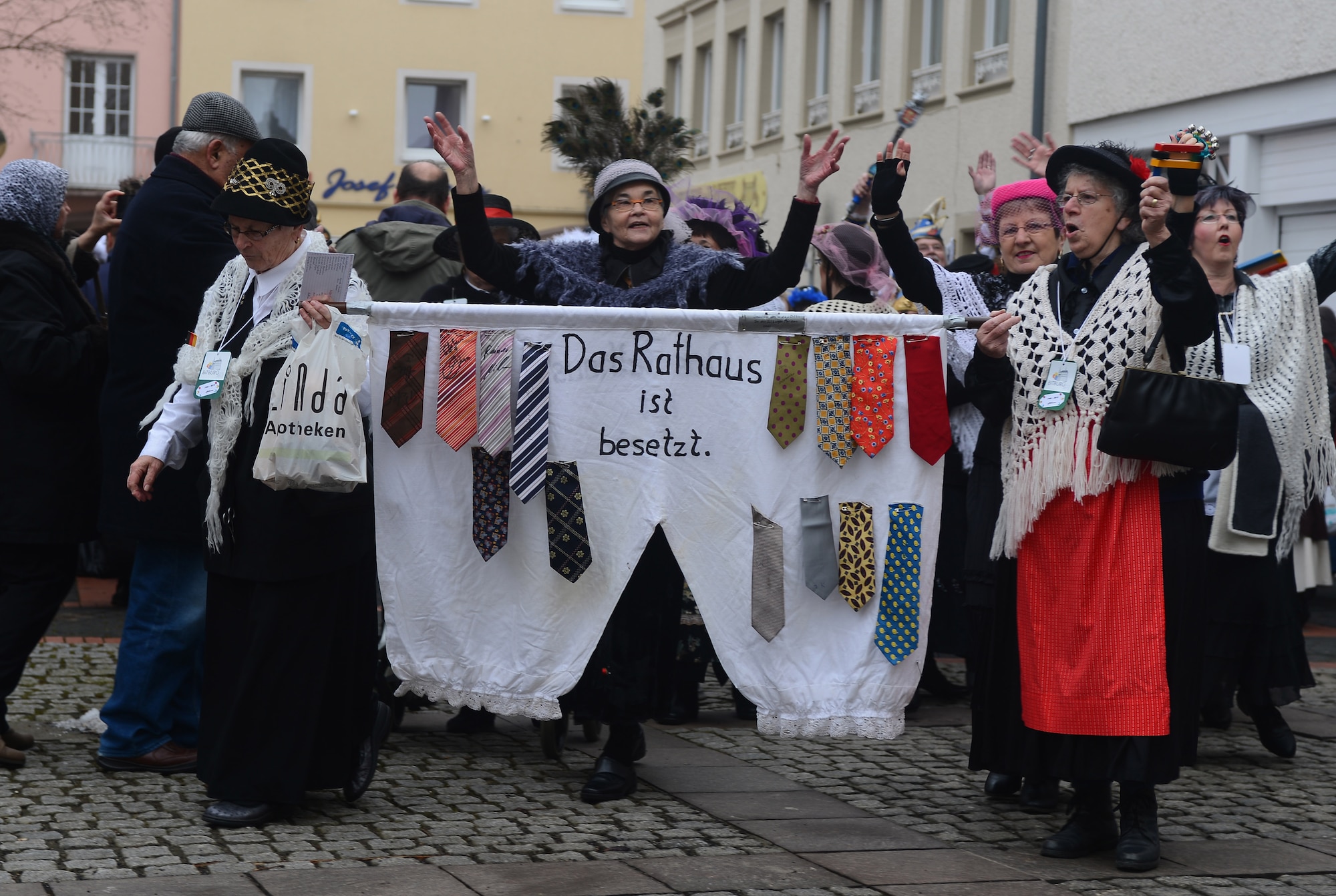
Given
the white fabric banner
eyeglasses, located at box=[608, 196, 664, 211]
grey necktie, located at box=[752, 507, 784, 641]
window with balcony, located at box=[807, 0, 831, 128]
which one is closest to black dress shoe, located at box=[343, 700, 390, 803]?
the white fabric banner

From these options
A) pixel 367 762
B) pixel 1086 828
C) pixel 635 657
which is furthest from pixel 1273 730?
pixel 367 762

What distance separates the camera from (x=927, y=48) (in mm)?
22562

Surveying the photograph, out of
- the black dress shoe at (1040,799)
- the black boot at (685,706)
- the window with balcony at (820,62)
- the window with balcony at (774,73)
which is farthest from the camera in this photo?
the window with balcony at (774,73)

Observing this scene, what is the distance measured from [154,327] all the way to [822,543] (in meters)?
2.26

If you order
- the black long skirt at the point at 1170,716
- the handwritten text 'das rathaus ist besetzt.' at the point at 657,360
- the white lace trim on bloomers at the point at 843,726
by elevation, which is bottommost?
the white lace trim on bloomers at the point at 843,726

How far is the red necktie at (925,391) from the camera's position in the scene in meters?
5.47

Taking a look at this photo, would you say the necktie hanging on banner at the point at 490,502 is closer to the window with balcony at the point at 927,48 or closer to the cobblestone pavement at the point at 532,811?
the cobblestone pavement at the point at 532,811

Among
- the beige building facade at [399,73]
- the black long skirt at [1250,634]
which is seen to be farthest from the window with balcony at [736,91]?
the black long skirt at [1250,634]

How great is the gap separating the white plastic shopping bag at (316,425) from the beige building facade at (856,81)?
14594mm

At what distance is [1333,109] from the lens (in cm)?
1423

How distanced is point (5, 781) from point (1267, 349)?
463 centimetres

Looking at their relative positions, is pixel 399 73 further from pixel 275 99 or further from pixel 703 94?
pixel 703 94

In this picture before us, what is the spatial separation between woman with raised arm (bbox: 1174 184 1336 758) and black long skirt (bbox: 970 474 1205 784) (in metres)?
1.70

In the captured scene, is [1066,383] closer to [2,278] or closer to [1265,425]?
[1265,425]
